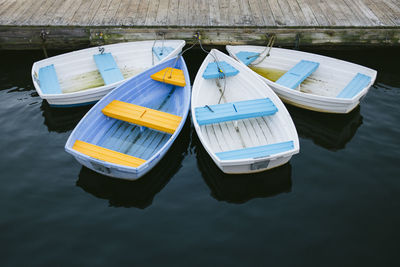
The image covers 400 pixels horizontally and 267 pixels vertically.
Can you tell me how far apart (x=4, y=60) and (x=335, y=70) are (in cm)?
1086

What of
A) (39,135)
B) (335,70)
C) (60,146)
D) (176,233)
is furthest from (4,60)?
(335,70)

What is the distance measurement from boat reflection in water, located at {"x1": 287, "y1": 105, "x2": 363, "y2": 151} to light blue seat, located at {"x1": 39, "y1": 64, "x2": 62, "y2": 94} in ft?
20.6

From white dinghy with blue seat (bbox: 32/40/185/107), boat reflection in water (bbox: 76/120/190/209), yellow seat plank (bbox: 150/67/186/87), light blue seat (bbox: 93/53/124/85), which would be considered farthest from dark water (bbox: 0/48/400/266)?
light blue seat (bbox: 93/53/124/85)

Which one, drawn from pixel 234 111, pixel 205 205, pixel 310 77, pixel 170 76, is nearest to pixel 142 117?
pixel 170 76

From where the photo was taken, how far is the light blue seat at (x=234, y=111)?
653 cm

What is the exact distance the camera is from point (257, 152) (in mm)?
5688

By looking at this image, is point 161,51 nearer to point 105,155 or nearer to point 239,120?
point 239,120

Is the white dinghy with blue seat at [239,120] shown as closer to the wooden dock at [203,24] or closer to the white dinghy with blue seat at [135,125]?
the white dinghy with blue seat at [135,125]

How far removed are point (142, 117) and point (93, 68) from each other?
3.33 metres

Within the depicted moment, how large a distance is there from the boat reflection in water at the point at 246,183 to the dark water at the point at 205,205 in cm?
2

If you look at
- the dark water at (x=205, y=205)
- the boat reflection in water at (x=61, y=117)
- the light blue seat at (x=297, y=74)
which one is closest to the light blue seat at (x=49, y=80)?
the boat reflection in water at (x=61, y=117)

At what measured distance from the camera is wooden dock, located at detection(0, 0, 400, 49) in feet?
31.6

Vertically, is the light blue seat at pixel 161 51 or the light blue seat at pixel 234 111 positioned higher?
the light blue seat at pixel 161 51

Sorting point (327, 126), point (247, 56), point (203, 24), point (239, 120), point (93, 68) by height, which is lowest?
point (327, 126)
